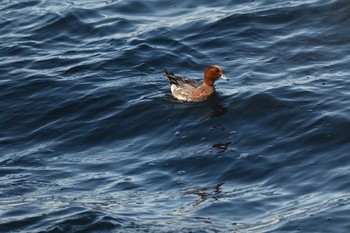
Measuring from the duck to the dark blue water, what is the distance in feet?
0.62

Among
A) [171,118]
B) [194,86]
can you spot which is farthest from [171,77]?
[171,118]

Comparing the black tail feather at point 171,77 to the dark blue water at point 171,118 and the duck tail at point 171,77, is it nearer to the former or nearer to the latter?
the duck tail at point 171,77

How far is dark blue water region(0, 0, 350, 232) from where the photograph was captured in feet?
44.2

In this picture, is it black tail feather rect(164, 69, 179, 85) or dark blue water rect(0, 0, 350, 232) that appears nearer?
dark blue water rect(0, 0, 350, 232)

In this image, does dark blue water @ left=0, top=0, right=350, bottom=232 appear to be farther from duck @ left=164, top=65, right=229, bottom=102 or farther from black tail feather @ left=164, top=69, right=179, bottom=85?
black tail feather @ left=164, top=69, right=179, bottom=85

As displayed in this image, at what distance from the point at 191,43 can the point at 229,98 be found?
10.0ft

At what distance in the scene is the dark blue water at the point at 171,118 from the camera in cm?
1347

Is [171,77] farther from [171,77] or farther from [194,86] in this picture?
[194,86]

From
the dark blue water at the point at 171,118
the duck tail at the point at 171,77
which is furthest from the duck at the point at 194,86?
the dark blue water at the point at 171,118

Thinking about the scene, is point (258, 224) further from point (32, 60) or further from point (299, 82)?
point (32, 60)

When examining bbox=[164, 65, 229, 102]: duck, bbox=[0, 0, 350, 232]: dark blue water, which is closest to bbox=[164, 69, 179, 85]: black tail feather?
bbox=[164, 65, 229, 102]: duck

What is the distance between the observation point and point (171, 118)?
17.4 meters

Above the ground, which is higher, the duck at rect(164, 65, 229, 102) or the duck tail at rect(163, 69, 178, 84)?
the duck tail at rect(163, 69, 178, 84)

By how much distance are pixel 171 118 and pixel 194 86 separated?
4.16 ft
